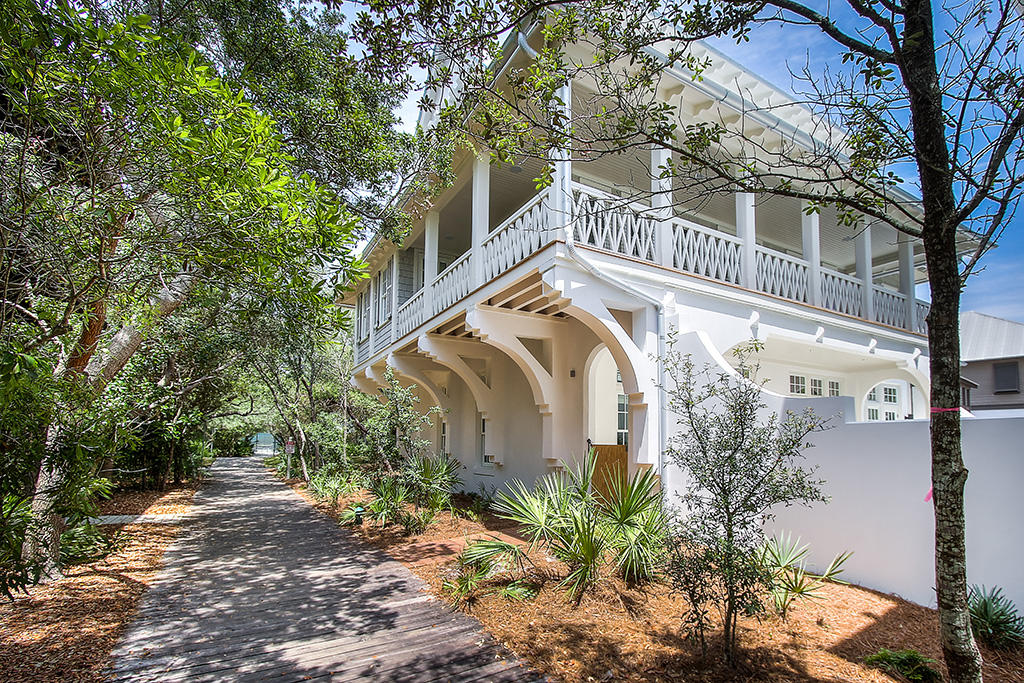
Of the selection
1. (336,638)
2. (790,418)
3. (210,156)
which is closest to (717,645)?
(790,418)

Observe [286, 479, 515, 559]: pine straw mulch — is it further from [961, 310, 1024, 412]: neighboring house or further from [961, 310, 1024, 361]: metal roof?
[961, 310, 1024, 361]: metal roof

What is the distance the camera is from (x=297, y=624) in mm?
4965

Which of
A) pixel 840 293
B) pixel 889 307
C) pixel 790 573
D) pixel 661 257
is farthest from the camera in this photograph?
pixel 889 307

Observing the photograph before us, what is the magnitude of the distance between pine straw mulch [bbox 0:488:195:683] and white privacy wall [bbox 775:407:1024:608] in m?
6.93

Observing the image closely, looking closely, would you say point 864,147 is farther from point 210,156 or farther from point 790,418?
point 210,156

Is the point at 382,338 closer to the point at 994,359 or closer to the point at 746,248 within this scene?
the point at 746,248

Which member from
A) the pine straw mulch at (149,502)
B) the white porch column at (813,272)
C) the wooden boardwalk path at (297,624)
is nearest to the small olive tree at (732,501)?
the wooden boardwalk path at (297,624)

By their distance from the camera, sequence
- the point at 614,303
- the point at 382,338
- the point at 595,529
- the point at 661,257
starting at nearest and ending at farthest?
1. the point at 595,529
2. the point at 614,303
3. the point at 661,257
4. the point at 382,338

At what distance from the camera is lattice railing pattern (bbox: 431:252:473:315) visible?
30.0ft

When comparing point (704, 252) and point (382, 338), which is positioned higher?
point (704, 252)

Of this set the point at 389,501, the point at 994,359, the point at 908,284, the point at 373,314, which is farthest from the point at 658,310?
the point at 994,359

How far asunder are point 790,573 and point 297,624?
5.04 m

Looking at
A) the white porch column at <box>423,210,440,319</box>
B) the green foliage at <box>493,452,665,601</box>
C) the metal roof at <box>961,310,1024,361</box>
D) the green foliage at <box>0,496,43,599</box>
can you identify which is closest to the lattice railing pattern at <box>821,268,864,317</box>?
the green foliage at <box>493,452,665,601</box>

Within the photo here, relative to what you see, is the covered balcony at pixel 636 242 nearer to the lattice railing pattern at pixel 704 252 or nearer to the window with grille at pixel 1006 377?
the lattice railing pattern at pixel 704 252
